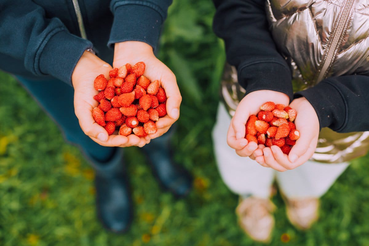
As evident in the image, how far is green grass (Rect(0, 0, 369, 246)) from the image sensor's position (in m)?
1.74

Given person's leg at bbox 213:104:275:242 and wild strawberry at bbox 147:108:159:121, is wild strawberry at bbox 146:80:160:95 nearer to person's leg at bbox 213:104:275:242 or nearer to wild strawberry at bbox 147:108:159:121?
wild strawberry at bbox 147:108:159:121

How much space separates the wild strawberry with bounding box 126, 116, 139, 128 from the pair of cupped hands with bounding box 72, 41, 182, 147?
45mm

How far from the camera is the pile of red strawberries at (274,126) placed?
3.09ft

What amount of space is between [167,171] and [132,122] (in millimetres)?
882

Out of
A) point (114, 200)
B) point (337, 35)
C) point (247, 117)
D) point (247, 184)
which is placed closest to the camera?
point (337, 35)

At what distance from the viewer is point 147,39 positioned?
3.39 ft

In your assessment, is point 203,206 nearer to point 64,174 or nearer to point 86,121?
point 64,174

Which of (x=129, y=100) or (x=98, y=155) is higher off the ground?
(x=129, y=100)

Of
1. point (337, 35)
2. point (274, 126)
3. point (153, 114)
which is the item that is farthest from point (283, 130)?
point (153, 114)

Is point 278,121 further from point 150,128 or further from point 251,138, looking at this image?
point 150,128

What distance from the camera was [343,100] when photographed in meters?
0.92

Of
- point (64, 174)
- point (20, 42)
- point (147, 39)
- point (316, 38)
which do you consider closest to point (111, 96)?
point (147, 39)

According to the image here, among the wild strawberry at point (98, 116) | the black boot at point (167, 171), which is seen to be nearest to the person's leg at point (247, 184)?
the black boot at point (167, 171)

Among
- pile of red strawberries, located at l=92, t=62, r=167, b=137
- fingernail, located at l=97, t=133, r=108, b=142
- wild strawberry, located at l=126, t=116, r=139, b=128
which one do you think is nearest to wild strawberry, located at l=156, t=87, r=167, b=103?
pile of red strawberries, located at l=92, t=62, r=167, b=137
